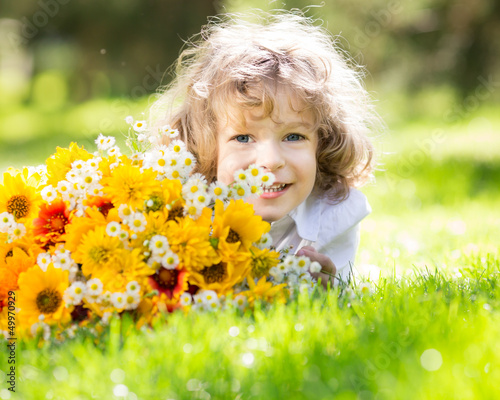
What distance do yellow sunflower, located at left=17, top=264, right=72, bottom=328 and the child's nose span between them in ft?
3.20

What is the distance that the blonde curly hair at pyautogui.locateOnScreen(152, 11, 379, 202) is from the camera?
9.16ft

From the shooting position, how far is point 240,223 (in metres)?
2.06

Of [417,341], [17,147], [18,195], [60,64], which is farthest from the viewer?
[60,64]

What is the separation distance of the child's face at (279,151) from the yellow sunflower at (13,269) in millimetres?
967

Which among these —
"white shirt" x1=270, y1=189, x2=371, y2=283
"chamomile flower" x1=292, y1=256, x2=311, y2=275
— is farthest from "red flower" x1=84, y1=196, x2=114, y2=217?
"white shirt" x1=270, y1=189, x2=371, y2=283

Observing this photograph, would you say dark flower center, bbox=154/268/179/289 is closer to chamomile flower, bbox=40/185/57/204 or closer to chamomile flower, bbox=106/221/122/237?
chamomile flower, bbox=106/221/122/237

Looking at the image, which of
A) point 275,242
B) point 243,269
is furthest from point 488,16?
point 243,269

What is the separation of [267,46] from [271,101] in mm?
382

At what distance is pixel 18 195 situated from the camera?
2.28m

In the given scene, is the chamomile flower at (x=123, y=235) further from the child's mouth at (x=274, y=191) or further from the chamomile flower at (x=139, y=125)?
the child's mouth at (x=274, y=191)

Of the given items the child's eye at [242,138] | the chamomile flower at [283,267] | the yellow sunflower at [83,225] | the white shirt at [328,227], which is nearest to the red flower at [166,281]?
the yellow sunflower at [83,225]

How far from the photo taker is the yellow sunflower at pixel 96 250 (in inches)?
76.6

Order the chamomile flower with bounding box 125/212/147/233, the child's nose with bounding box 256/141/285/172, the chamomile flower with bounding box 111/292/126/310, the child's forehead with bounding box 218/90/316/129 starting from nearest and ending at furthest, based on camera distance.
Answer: the chamomile flower with bounding box 111/292/126/310, the chamomile flower with bounding box 125/212/147/233, the child's nose with bounding box 256/141/285/172, the child's forehead with bounding box 218/90/316/129

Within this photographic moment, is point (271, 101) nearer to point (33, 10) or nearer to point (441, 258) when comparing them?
point (441, 258)
